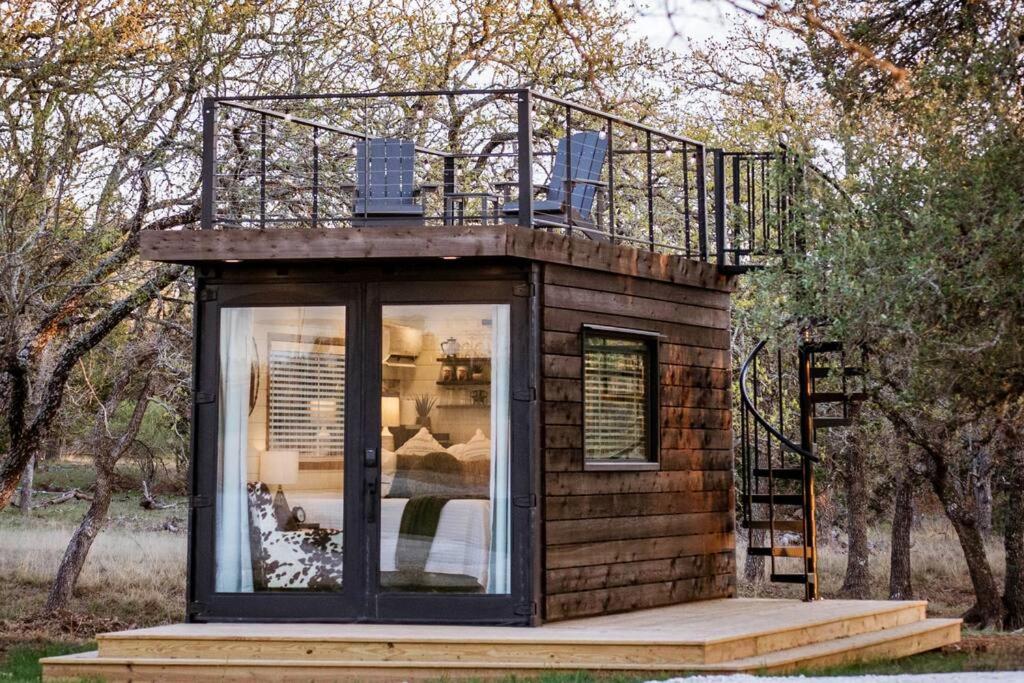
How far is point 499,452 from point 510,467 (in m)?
0.11

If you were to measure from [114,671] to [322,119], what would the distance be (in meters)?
5.97

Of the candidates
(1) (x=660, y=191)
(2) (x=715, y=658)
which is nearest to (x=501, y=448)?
(2) (x=715, y=658)

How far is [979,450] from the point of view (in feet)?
51.0

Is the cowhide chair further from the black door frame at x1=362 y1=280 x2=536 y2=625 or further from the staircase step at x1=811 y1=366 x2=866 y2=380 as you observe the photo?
the staircase step at x1=811 y1=366 x2=866 y2=380

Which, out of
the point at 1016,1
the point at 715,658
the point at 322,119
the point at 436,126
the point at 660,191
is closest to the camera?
the point at 715,658

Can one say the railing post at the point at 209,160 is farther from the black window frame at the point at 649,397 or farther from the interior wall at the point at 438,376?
the black window frame at the point at 649,397

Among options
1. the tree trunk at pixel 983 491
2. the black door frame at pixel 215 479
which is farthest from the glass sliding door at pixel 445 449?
the tree trunk at pixel 983 491

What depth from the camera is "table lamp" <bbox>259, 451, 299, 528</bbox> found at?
8.02m

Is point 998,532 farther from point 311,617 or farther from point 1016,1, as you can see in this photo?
point 311,617

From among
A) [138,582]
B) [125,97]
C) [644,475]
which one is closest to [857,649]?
[644,475]

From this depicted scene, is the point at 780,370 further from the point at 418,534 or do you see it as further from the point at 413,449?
the point at 418,534

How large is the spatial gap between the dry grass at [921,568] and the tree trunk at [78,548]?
7.86 m

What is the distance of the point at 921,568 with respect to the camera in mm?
18969

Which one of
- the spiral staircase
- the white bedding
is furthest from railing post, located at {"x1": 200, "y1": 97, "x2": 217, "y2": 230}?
the spiral staircase
